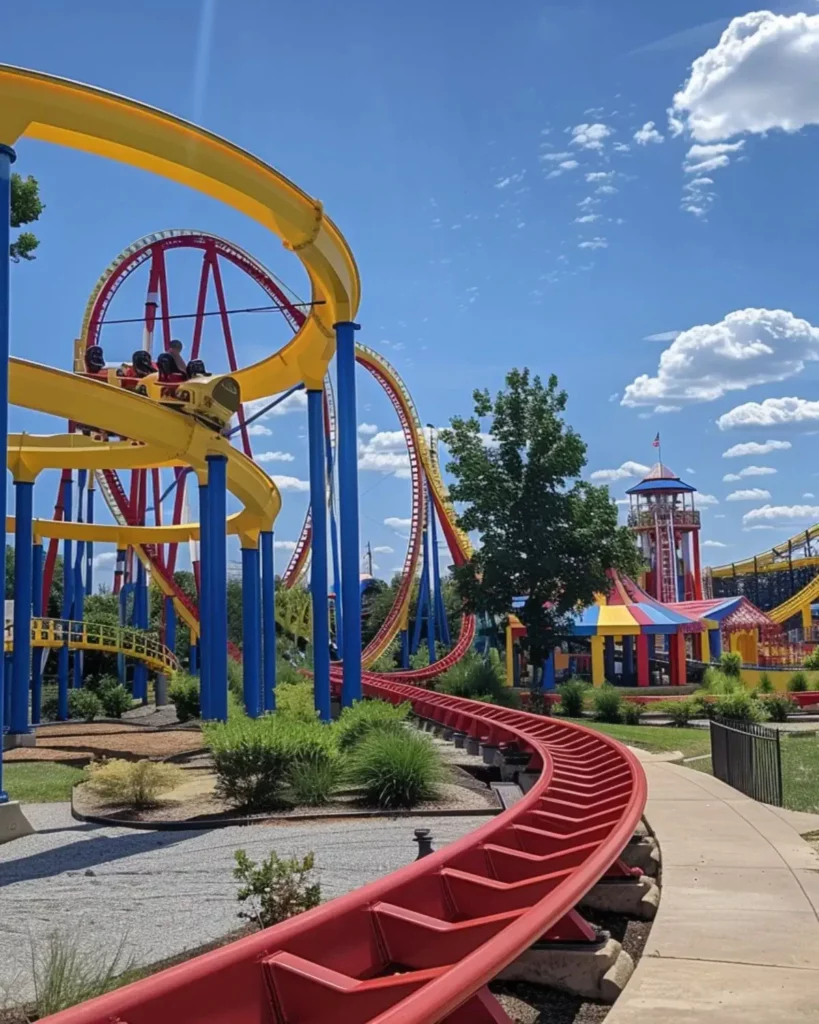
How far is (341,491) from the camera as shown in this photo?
50.1ft

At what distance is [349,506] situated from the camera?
1519cm

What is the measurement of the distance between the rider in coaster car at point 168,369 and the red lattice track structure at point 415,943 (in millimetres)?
12716

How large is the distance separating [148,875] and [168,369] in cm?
1156

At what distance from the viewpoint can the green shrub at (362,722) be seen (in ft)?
39.6

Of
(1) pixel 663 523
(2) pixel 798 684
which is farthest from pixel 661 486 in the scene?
(2) pixel 798 684

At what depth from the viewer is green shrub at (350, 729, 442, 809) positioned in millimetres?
9580

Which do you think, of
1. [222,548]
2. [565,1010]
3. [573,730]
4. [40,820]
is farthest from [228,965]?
[222,548]

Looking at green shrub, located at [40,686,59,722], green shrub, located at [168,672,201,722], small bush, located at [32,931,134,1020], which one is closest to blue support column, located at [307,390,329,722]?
green shrub, located at [168,672,201,722]

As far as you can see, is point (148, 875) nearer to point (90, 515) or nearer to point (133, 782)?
point (133, 782)

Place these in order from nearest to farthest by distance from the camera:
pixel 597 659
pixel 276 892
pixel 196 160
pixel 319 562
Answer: pixel 276 892
pixel 196 160
pixel 319 562
pixel 597 659

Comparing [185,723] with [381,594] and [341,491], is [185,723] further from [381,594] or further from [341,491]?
[381,594]

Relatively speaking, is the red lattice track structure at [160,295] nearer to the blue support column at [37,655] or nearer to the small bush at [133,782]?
the blue support column at [37,655]

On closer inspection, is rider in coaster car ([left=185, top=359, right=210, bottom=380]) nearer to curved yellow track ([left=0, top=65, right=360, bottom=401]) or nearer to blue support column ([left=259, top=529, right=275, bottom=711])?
curved yellow track ([left=0, top=65, right=360, bottom=401])

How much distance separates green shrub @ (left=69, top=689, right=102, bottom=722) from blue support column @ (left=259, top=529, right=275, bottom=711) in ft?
15.1
